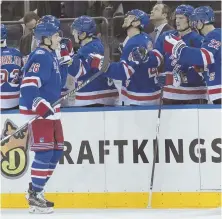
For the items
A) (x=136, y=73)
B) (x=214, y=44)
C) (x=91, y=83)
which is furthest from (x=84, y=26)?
(x=214, y=44)

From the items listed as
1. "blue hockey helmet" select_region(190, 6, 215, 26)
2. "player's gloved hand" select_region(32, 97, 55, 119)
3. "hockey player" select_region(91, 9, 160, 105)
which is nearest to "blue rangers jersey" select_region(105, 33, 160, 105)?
"hockey player" select_region(91, 9, 160, 105)

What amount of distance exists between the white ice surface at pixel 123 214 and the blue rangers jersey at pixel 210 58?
83 centimetres

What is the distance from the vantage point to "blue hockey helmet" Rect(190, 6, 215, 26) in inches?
213

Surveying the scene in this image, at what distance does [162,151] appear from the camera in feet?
17.8

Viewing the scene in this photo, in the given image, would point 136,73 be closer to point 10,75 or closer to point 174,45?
point 174,45

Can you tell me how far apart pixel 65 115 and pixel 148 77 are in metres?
0.65

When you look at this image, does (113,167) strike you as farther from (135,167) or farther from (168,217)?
(168,217)

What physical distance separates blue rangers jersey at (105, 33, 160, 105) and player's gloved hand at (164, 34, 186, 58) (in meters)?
0.19

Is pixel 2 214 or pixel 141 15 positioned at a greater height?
pixel 141 15

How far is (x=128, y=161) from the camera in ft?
17.9

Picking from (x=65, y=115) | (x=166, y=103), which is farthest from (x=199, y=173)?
(x=65, y=115)

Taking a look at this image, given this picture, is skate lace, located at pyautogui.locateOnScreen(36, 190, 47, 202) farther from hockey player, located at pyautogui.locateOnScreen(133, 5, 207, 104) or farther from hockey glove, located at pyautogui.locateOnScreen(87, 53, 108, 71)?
hockey player, located at pyautogui.locateOnScreen(133, 5, 207, 104)

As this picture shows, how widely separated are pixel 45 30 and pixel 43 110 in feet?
1.87

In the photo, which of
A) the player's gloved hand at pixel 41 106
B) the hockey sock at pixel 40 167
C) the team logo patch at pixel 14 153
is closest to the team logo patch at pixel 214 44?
the player's gloved hand at pixel 41 106
